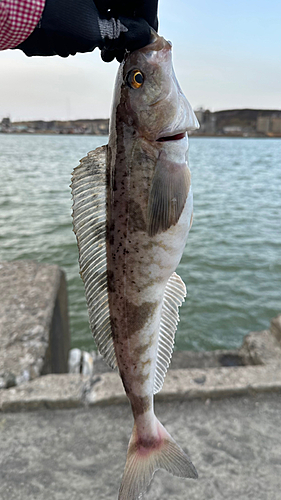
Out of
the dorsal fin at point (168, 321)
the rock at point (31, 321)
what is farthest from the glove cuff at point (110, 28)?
the rock at point (31, 321)

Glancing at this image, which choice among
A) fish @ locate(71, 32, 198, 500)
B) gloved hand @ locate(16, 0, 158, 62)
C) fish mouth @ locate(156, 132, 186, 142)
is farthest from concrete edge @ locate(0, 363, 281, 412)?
gloved hand @ locate(16, 0, 158, 62)

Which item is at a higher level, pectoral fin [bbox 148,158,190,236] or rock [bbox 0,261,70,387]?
pectoral fin [bbox 148,158,190,236]

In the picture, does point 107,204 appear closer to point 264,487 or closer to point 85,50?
point 85,50

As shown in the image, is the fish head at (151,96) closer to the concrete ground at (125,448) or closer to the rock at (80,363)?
the concrete ground at (125,448)

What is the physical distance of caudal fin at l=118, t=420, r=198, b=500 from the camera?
214 centimetres

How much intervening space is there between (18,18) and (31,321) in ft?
11.4

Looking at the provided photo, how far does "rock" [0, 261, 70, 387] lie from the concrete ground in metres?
0.54

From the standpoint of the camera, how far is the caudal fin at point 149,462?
7.03 ft

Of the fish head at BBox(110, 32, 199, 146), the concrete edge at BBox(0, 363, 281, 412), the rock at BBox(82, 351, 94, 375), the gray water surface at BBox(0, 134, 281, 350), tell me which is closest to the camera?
the fish head at BBox(110, 32, 199, 146)

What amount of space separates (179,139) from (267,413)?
2.88 metres

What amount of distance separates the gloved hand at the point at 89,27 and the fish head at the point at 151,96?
83 mm

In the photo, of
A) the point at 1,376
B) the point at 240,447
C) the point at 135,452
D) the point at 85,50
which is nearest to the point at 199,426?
the point at 240,447

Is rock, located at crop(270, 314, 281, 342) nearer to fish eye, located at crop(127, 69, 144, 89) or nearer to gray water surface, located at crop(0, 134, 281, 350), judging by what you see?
gray water surface, located at crop(0, 134, 281, 350)

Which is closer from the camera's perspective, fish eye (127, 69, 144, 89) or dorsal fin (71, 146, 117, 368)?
fish eye (127, 69, 144, 89)
